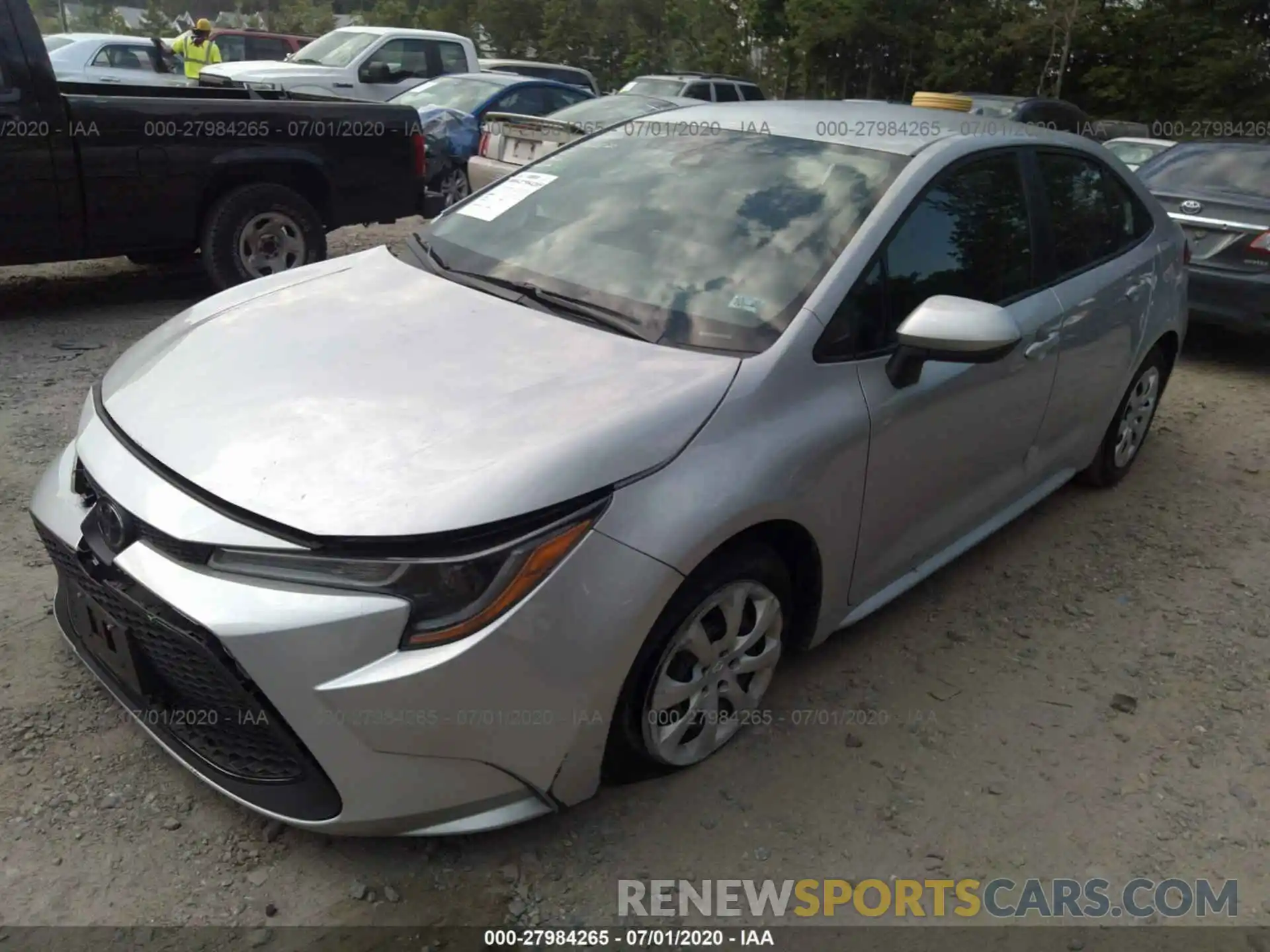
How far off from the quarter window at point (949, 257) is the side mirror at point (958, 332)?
0.35 ft

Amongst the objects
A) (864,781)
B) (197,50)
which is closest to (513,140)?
(864,781)

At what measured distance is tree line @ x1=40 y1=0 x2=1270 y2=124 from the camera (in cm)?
1897

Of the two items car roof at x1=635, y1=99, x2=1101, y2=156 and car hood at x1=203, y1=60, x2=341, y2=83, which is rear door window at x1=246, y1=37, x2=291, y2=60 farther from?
car roof at x1=635, y1=99, x2=1101, y2=156

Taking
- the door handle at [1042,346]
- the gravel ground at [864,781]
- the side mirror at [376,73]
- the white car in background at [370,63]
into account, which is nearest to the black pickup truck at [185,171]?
the gravel ground at [864,781]

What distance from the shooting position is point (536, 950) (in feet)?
7.19

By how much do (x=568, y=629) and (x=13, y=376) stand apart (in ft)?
13.9

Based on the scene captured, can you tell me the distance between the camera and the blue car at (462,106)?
32.1ft

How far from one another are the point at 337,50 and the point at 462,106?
407 centimetres

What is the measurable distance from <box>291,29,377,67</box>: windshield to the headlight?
1291 centimetres

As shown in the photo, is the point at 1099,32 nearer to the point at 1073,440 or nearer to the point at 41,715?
the point at 1073,440

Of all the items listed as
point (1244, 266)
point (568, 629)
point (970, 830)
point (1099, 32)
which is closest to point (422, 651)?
point (568, 629)

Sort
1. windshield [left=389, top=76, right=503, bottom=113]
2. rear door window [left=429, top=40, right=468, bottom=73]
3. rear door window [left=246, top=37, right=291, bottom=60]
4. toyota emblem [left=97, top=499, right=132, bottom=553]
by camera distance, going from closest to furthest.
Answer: toyota emblem [left=97, top=499, right=132, bottom=553]
windshield [left=389, top=76, right=503, bottom=113]
rear door window [left=429, top=40, right=468, bottom=73]
rear door window [left=246, top=37, right=291, bottom=60]

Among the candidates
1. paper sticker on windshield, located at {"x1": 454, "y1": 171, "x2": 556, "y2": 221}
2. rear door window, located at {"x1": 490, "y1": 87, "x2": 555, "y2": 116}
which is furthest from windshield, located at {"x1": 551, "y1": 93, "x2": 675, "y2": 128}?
paper sticker on windshield, located at {"x1": 454, "y1": 171, "x2": 556, "y2": 221}

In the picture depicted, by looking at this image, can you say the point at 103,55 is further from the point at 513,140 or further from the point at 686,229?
the point at 686,229
